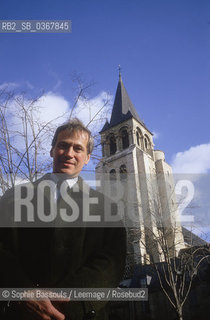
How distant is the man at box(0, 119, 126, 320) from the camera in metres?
1.65

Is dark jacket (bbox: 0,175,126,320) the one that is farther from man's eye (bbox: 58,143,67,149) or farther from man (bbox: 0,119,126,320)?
man's eye (bbox: 58,143,67,149)

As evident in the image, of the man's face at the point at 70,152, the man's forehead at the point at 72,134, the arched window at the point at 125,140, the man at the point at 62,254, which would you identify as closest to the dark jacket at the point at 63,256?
the man at the point at 62,254

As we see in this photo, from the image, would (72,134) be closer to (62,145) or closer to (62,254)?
(62,145)

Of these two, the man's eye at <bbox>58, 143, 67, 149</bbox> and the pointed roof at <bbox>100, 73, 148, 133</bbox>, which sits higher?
the pointed roof at <bbox>100, 73, 148, 133</bbox>

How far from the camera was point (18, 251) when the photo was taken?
6.03 ft

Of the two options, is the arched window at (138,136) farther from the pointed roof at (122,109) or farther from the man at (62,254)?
the man at (62,254)

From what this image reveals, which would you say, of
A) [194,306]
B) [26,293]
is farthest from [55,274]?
[194,306]

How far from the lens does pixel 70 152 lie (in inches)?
87.2

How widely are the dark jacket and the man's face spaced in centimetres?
30

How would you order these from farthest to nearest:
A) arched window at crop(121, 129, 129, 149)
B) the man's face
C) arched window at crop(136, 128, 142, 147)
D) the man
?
arched window at crop(136, 128, 142, 147) → arched window at crop(121, 129, 129, 149) → the man's face → the man

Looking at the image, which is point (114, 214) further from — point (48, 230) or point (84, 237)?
point (48, 230)

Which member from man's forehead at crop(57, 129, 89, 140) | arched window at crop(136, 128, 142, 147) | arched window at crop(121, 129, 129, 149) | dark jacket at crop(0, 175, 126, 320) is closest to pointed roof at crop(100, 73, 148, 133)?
arched window at crop(121, 129, 129, 149)

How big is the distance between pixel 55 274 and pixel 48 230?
316 millimetres

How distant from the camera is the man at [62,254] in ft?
5.40
